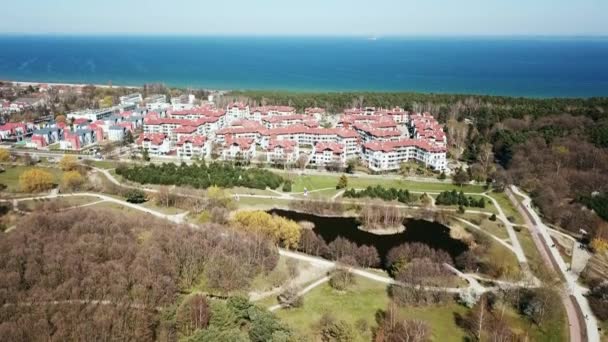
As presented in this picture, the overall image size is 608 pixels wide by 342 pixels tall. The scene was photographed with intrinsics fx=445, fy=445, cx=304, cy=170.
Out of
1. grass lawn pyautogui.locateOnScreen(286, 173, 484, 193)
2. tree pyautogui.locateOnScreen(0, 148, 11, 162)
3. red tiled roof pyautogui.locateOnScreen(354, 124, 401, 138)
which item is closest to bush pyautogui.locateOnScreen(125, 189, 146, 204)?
grass lawn pyautogui.locateOnScreen(286, 173, 484, 193)

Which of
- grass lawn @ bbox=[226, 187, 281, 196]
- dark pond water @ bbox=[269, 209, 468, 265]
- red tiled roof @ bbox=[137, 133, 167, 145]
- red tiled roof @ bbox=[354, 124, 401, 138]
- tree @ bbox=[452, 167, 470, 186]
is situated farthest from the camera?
red tiled roof @ bbox=[354, 124, 401, 138]

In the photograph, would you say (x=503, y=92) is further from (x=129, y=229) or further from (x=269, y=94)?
(x=129, y=229)

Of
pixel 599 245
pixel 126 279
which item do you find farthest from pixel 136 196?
pixel 599 245

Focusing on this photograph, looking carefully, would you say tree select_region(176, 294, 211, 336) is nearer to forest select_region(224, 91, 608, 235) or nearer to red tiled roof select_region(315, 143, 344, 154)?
forest select_region(224, 91, 608, 235)

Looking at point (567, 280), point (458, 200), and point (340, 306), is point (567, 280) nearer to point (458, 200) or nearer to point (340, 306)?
point (458, 200)

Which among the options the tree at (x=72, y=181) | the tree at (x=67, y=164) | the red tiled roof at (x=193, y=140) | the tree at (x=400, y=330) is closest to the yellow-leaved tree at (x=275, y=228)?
the tree at (x=400, y=330)
